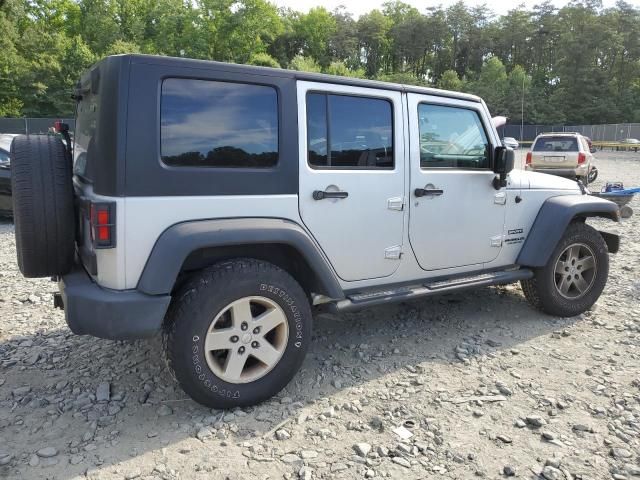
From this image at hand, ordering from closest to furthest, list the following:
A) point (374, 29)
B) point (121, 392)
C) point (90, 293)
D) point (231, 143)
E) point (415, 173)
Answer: point (90, 293) < point (231, 143) < point (121, 392) < point (415, 173) < point (374, 29)

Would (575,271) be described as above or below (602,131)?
below

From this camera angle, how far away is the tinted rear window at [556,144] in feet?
48.9

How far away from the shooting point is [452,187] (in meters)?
3.88

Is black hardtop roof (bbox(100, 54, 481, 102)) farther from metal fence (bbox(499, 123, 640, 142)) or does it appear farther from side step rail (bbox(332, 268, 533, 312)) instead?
metal fence (bbox(499, 123, 640, 142))

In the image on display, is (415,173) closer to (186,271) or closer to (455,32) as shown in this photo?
(186,271)

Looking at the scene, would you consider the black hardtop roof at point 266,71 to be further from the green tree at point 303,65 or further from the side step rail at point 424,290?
the green tree at point 303,65

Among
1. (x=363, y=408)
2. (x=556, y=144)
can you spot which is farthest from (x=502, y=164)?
(x=556, y=144)

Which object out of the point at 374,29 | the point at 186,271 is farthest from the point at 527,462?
the point at 374,29

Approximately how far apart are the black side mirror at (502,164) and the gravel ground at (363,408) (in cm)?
129

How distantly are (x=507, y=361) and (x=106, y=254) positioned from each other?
114 inches

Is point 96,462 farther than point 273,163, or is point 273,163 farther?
point 273,163

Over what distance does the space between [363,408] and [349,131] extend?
5.98ft

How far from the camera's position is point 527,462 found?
2639 mm

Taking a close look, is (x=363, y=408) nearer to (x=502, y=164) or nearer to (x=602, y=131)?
(x=502, y=164)
